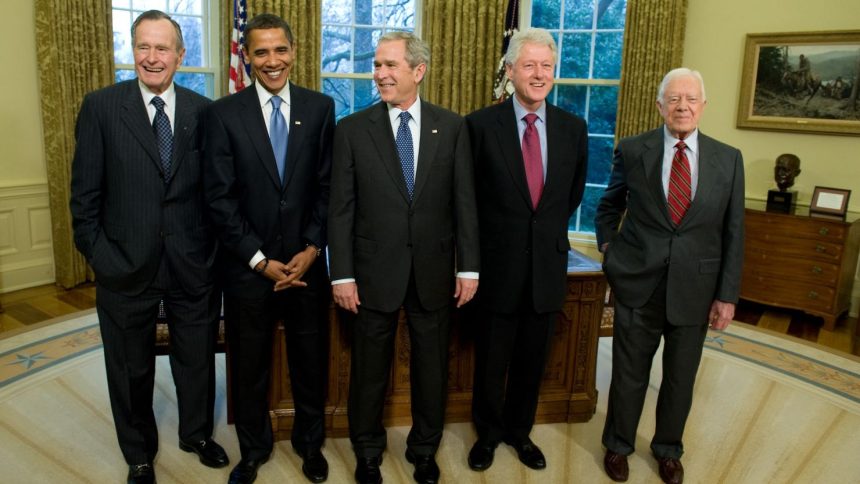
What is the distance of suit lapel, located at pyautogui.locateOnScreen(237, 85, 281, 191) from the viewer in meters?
2.49

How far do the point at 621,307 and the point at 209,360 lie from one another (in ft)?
5.49

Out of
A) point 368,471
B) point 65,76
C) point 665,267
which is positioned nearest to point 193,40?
point 65,76

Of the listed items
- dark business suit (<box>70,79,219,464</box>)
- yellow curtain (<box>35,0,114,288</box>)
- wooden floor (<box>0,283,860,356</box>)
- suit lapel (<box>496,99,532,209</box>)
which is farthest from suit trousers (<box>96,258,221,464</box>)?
yellow curtain (<box>35,0,114,288</box>)

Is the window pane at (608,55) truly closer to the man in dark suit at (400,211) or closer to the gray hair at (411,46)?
the man in dark suit at (400,211)

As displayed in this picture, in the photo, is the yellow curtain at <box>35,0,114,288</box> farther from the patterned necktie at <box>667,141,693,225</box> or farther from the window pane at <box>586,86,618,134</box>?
the patterned necktie at <box>667,141,693,225</box>

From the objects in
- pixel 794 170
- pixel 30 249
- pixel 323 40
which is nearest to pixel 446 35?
pixel 323 40

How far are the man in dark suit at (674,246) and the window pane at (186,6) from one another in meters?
4.43

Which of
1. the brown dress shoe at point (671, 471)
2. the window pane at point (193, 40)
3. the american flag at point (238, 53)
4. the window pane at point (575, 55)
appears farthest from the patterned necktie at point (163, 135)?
the window pane at point (575, 55)

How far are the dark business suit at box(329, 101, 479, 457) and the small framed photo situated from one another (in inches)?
143

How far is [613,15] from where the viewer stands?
6.26 m

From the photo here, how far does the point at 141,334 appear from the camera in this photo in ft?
8.60

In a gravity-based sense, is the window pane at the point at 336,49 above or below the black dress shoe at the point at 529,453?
above

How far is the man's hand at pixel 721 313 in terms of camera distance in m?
2.66

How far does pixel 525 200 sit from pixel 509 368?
0.78 m
